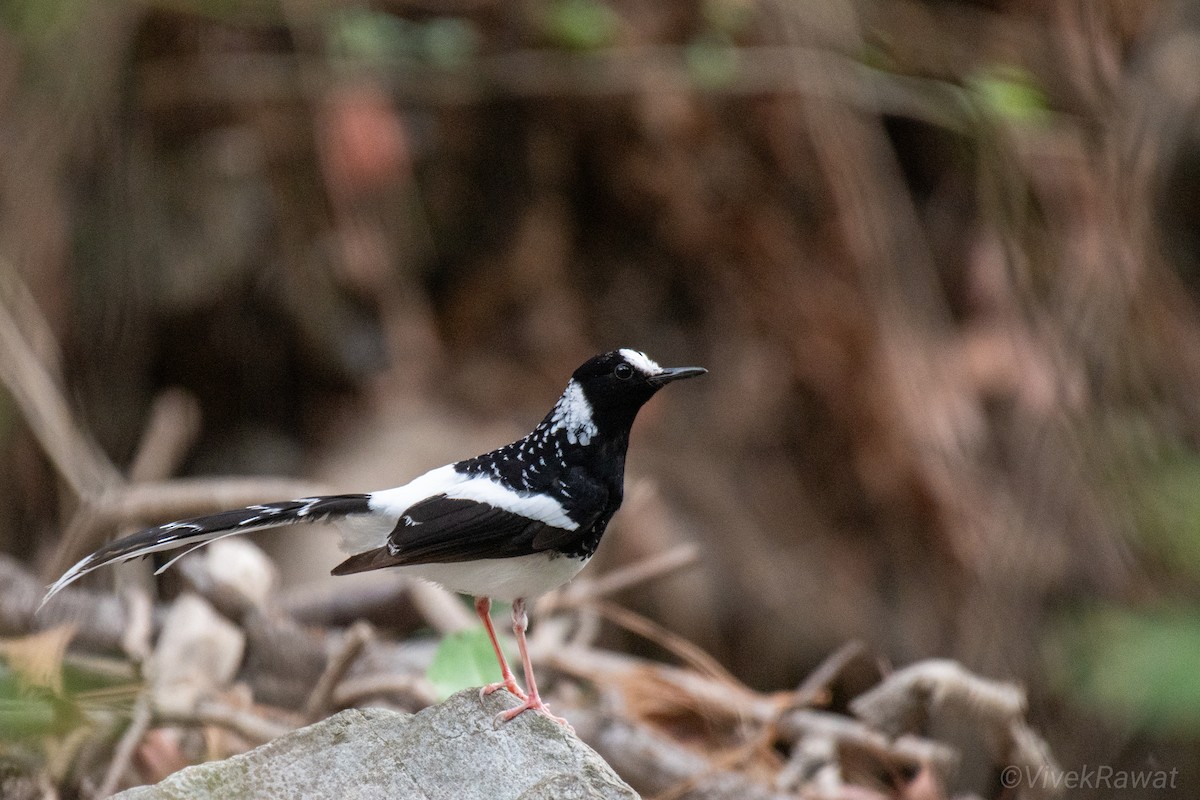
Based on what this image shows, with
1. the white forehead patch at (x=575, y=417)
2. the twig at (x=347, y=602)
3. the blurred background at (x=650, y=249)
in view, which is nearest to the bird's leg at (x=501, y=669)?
the white forehead patch at (x=575, y=417)

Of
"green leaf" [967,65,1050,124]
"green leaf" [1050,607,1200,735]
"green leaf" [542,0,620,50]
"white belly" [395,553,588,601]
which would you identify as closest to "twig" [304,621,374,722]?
"white belly" [395,553,588,601]

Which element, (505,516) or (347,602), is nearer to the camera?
(505,516)

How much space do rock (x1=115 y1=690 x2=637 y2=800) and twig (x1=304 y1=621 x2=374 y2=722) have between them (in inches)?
19.9

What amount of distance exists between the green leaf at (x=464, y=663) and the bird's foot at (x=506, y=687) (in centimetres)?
26

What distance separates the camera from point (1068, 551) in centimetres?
393

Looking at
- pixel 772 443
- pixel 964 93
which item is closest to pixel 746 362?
pixel 772 443

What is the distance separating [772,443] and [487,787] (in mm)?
4640

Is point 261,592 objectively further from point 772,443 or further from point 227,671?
point 772,443

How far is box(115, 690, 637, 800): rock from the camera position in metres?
2.17

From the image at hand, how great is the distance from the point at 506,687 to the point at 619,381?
29.9 inches

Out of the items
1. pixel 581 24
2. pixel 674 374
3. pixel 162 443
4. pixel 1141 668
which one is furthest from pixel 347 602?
pixel 581 24

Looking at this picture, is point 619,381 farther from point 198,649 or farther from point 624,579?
point 198,649

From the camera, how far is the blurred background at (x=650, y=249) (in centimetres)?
581

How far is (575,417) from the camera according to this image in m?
2.85
